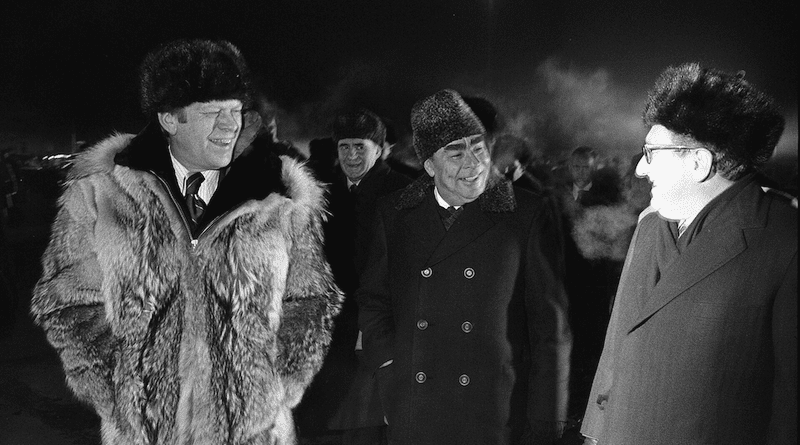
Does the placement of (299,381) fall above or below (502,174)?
below

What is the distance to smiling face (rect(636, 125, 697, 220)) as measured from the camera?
2311mm

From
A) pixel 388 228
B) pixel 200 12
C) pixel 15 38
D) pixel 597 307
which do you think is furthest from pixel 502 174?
pixel 15 38

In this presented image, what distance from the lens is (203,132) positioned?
263 centimetres

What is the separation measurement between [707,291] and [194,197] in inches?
66.5

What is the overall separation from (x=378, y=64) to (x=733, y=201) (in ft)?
4.72

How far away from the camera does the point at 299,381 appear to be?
2641 millimetres

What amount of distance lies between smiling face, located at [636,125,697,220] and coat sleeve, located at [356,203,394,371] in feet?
3.14

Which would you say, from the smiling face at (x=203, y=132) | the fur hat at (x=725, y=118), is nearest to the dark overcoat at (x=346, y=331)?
the smiling face at (x=203, y=132)

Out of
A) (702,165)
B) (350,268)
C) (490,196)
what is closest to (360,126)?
(350,268)

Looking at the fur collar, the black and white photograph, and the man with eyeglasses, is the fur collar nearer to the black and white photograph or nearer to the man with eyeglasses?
the black and white photograph

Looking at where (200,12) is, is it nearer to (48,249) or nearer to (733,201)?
(48,249)

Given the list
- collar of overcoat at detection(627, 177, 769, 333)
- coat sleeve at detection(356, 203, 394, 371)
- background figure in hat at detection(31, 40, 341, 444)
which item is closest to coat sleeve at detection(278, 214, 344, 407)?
background figure in hat at detection(31, 40, 341, 444)

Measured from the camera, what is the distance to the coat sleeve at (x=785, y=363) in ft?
6.75

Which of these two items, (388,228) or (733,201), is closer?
(733,201)
